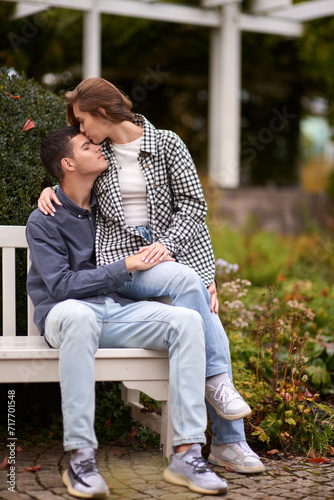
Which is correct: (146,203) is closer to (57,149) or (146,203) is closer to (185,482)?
(57,149)

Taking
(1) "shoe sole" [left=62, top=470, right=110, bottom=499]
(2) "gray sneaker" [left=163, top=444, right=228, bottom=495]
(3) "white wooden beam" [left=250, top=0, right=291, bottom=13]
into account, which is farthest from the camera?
(3) "white wooden beam" [left=250, top=0, right=291, bottom=13]

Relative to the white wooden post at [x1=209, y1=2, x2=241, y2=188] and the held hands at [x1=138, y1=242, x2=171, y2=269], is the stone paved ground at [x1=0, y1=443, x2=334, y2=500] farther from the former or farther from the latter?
the white wooden post at [x1=209, y1=2, x2=241, y2=188]

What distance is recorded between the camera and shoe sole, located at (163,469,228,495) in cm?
256

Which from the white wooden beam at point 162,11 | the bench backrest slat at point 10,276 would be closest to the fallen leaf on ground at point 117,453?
the bench backrest slat at point 10,276

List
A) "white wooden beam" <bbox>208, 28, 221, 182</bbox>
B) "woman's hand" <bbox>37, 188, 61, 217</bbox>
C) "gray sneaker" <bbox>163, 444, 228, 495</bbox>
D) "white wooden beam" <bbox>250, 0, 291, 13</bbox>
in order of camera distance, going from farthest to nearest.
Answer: "white wooden beam" <bbox>208, 28, 221, 182</bbox> → "white wooden beam" <bbox>250, 0, 291, 13</bbox> → "woman's hand" <bbox>37, 188, 61, 217</bbox> → "gray sneaker" <bbox>163, 444, 228, 495</bbox>

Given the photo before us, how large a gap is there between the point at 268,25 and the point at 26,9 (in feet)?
11.0

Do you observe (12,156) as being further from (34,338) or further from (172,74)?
(172,74)

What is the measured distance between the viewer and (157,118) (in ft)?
43.4

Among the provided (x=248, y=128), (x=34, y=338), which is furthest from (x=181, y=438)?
(x=248, y=128)

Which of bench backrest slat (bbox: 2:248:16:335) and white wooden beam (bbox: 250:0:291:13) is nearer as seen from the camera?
bench backrest slat (bbox: 2:248:16:335)

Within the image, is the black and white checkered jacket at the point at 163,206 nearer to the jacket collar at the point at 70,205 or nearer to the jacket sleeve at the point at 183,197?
the jacket sleeve at the point at 183,197

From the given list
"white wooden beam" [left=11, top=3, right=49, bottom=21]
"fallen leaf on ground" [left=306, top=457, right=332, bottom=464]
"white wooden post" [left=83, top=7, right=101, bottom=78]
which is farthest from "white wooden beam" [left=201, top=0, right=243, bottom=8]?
"fallen leaf on ground" [left=306, top=457, right=332, bottom=464]

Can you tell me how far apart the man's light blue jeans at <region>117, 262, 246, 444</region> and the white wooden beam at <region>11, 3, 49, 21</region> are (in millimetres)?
6147

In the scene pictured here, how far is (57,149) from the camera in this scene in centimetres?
310
